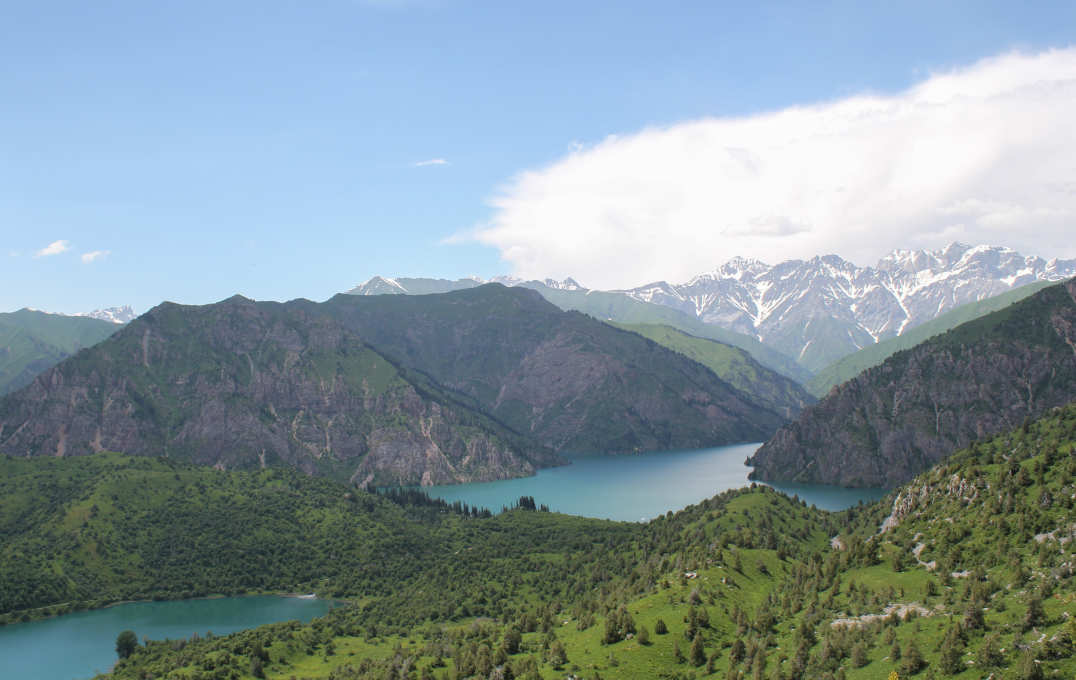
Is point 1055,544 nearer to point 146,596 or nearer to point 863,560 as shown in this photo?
point 863,560

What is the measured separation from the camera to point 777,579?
9356cm

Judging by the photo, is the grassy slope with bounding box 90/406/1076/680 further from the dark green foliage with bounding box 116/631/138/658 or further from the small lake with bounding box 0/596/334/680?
the small lake with bounding box 0/596/334/680

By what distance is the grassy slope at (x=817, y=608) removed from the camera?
4909cm

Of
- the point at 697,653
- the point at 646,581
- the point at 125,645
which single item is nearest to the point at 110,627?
the point at 125,645

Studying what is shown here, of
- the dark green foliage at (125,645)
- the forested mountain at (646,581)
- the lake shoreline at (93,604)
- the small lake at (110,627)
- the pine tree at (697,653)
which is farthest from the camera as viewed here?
the lake shoreline at (93,604)

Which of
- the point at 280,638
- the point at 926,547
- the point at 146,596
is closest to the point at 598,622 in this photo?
the point at 926,547

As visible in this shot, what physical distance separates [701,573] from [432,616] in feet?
191

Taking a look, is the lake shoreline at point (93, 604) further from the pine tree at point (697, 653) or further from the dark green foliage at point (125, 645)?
the pine tree at point (697, 653)

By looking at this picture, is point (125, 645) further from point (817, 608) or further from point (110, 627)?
point (817, 608)

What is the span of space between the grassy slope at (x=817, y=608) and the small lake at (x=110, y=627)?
75.3 feet

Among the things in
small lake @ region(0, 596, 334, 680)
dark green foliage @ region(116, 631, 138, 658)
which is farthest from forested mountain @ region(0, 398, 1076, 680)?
small lake @ region(0, 596, 334, 680)

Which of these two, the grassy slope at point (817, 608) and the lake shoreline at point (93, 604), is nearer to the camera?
the grassy slope at point (817, 608)

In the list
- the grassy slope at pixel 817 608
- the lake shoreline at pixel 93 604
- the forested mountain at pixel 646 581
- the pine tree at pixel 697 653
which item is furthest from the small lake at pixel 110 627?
the pine tree at pixel 697 653

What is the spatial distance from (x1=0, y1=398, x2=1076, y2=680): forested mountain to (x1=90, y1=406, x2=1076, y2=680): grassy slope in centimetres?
25
